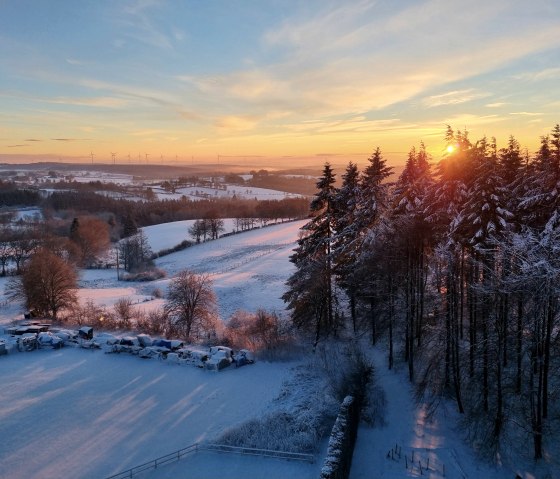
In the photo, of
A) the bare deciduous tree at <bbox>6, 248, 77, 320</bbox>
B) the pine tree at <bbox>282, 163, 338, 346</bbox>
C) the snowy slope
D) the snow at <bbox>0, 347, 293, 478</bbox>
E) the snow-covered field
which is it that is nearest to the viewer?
the snow-covered field

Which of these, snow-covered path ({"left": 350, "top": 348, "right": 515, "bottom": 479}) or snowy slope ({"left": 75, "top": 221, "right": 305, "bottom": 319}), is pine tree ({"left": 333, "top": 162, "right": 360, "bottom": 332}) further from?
snowy slope ({"left": 75, "top": 221, "right": 305, "bottom": 319})

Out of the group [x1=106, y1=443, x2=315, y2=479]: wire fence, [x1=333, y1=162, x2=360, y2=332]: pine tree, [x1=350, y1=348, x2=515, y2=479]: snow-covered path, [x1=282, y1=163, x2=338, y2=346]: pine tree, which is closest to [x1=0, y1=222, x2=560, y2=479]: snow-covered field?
[x1=350, y1=348, x2=515, y2=479]: snow-covered path

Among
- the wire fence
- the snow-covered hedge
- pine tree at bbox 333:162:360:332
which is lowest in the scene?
the wire fence

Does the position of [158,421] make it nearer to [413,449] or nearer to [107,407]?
[107,407]

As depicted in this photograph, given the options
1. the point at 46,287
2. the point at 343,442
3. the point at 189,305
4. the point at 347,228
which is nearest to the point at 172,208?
the point at 46,287

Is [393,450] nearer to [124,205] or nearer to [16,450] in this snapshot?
[16,450]

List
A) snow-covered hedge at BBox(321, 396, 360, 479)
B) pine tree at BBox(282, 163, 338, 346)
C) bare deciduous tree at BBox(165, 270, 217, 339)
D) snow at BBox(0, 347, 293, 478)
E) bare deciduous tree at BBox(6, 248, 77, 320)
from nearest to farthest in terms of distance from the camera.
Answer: snow-covered hedge at BBox(321, 396, 360, 479) < snow at BBox(0, 347, 293, 478) < pine tree at BBox(282, 163, 338, 346) < bare deciduous tree at BBox(165, 270, 217, 339) < bare deciduous tree at BBox(6, 248, 77, 320)

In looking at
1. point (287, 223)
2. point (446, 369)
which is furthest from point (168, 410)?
point (287, 223)
